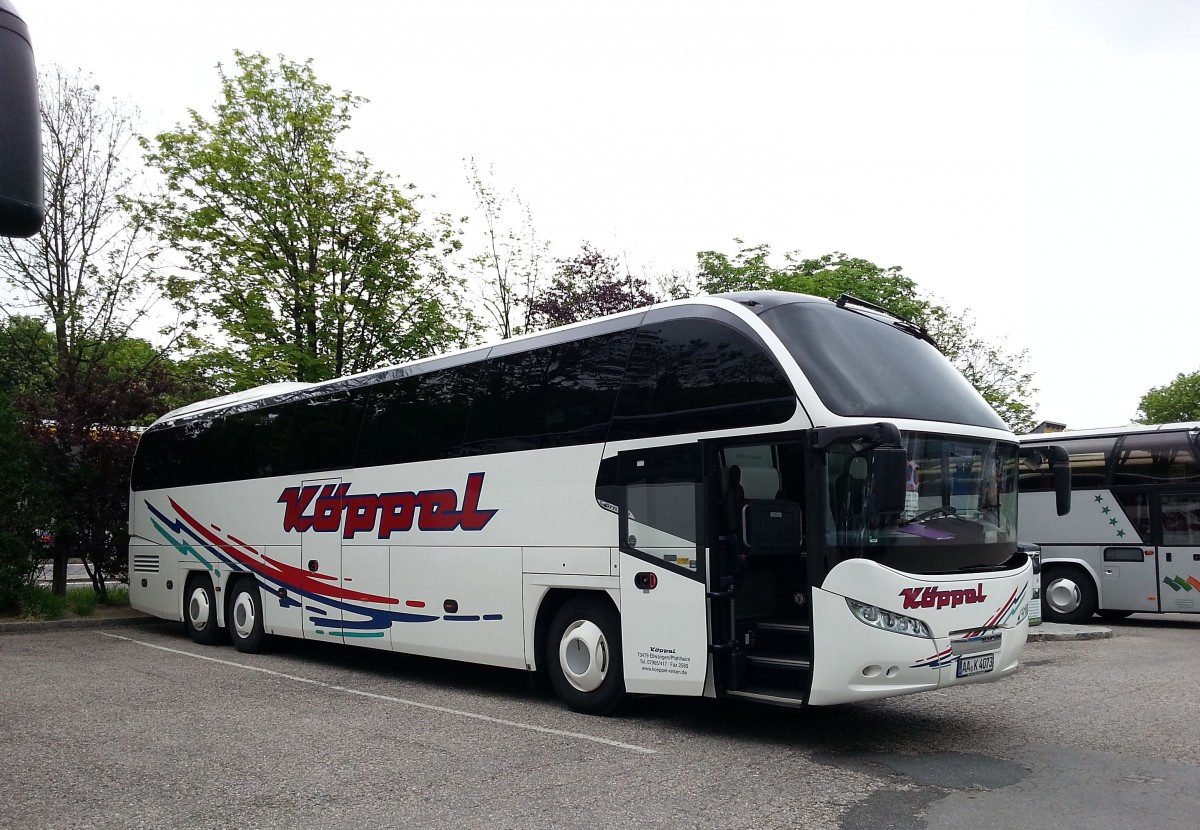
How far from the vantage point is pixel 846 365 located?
7762 mm

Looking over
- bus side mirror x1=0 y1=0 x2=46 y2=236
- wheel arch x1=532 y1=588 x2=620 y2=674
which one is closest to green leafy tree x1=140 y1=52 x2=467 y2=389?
wheel arch x1=532 y1=588 x2=620 y2=674

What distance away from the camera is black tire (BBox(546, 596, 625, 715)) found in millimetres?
8781

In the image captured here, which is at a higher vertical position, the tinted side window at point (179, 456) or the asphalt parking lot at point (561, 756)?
the tinted side window at point (179, 456)

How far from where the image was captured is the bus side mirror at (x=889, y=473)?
22.3 feet

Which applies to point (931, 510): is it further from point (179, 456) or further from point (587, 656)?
point (179, 456)

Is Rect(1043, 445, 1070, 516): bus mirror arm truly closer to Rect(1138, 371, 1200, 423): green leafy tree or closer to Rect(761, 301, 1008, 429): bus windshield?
Rect(761, 301, 1008, 429): bus windshield

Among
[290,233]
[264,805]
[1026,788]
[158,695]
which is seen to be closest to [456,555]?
[158,695]

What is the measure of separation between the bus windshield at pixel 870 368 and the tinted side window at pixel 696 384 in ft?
0.97

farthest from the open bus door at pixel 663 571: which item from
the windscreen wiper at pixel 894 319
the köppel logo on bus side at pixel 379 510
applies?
the köppel logo on bus side at pixel 379 510

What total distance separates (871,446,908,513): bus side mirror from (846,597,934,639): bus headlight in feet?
2.58

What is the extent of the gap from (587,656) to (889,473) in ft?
11.3

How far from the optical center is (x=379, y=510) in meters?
11.6

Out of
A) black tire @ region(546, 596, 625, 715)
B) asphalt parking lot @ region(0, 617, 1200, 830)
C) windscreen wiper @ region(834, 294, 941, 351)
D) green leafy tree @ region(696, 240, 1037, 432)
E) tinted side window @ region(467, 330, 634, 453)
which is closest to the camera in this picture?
asphalt parking lot @ region(0, 617, 1200, 830)

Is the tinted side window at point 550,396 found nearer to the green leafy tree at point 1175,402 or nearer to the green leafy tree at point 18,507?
the green leafy tree at point 18,507
